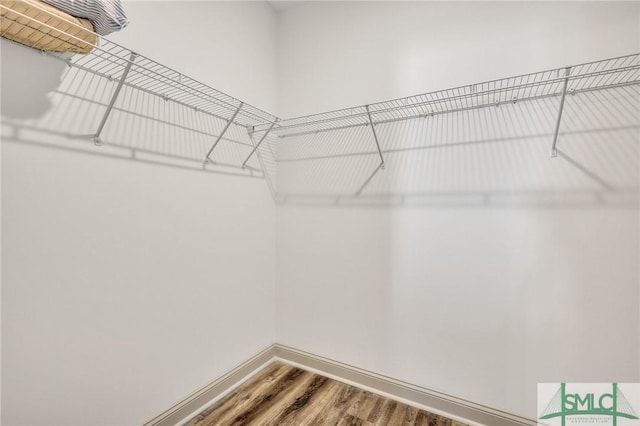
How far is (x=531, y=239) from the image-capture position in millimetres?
1353

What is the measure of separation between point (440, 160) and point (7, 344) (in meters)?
1.95

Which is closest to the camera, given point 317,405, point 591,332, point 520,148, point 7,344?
point 7,344

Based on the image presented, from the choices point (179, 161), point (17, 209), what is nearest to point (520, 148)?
point (179, 161)

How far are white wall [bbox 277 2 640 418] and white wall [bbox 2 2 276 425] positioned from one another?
0.43m

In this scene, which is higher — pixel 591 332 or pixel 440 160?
pixel 440 160

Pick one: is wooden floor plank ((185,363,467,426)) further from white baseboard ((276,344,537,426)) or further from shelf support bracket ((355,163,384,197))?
shelf support bracket ((355,163,384,197))

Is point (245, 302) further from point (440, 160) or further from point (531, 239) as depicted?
point (531, 239)

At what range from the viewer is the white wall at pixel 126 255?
955 millimetres

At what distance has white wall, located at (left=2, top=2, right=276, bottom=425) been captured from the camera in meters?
0.96

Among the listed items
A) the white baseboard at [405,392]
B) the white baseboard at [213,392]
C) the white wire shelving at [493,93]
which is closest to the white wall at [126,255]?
the white baseboard at [213,392]

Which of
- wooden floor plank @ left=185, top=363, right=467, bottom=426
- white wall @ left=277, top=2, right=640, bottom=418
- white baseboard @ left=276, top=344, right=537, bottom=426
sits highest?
white wall @ left=277, top=2, right=640, bottom=418

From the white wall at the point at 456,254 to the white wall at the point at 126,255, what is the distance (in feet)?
1.42

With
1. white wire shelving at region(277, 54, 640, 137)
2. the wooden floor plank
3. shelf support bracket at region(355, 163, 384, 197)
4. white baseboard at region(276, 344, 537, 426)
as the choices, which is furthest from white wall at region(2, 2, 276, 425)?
shelf support bracket at region(355, 163, 384, 197)

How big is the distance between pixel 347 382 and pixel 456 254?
42.4 inches
